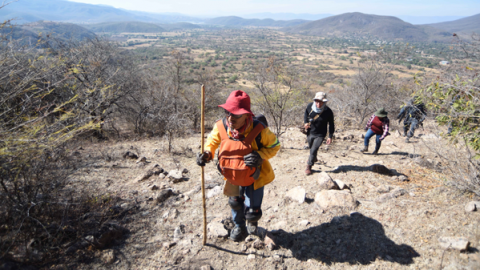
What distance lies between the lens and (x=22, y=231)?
2.61 m

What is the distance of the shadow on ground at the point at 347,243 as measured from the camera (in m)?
2.54

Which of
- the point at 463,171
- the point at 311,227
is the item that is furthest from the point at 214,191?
the point at 463,171

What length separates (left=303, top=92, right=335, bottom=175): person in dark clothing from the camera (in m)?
4.19

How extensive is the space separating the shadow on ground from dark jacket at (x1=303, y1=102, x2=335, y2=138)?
65.6 inches

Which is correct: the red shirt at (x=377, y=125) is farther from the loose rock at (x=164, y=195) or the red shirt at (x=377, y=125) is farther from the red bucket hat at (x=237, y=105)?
the loose rock at (x=164, y=195)

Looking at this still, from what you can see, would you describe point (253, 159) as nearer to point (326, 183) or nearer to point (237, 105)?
point (237, 105)

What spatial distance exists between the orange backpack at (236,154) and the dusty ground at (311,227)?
1.06 metres

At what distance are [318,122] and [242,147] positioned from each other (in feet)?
8.18

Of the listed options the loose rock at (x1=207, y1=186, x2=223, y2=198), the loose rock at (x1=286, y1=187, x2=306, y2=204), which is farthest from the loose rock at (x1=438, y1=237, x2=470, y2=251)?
the loose rock at (x1=207, y1=186, x2=223, y2=198)

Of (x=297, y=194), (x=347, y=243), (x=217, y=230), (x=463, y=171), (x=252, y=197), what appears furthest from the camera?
(x=297, y=194)

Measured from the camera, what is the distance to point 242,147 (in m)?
2.32

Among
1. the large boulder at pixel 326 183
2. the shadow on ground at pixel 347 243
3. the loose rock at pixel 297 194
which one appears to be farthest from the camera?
the large boulder at pixel 326 183

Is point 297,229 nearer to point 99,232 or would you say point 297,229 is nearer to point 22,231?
point 99,232

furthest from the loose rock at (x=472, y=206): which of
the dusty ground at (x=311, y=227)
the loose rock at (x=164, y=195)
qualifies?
the loose rock at (x=164, y=195)
